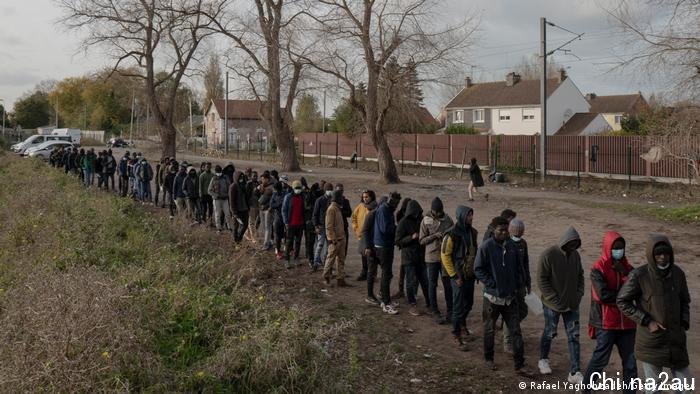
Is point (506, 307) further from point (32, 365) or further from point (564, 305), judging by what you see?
point (32, 365)

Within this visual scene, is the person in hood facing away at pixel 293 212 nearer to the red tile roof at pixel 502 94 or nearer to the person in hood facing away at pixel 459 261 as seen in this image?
the person in hood facing away at pixel 459 261

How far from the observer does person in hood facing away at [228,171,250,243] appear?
13516 mm

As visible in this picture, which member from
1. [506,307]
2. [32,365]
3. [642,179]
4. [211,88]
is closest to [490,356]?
[506,307]

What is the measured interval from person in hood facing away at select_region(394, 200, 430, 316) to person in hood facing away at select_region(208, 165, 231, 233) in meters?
6.44

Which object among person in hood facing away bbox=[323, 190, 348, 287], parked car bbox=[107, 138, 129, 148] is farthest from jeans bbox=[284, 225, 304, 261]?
parked car bbox=[107, 138, 129, 148]

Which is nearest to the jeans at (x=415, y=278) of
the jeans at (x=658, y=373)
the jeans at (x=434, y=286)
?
the jeans at (x=434, y=286)

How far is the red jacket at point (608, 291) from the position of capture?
613 cm

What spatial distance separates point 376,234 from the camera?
31.8 feet

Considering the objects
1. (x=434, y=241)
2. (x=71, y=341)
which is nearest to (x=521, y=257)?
(x=434, y=241)

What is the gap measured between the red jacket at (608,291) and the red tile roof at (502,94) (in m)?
50.4

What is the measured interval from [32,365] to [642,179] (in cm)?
2612

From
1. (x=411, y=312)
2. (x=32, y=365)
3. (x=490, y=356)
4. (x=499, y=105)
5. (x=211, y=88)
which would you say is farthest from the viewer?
(x=211, y=88)

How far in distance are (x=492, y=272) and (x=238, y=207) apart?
7564 millimetres

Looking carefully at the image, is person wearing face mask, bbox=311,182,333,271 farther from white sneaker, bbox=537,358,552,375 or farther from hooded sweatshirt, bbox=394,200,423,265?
white sneaker, bbox=537,358,552,375
